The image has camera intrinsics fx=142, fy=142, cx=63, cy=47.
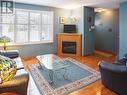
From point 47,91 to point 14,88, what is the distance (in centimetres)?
118

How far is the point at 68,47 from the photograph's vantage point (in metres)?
6.62

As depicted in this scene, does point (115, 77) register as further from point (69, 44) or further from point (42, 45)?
point (42, 45)

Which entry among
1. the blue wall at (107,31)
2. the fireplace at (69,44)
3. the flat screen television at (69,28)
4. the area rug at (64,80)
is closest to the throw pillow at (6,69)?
the area rug at (64,80)

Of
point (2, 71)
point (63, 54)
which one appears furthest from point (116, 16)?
point (2, 71)

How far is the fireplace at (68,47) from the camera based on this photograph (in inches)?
258

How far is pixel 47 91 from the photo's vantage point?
2.88 m

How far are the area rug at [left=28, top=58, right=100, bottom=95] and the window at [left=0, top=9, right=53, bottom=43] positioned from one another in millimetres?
2007

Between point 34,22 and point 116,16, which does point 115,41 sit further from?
point 34,22

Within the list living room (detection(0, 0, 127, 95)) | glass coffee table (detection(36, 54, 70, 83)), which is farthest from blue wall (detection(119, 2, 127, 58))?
glass coffee table (detection(36, 54, 70, 83))

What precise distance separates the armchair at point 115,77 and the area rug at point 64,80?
0.57m

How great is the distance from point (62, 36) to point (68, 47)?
0.58 metres

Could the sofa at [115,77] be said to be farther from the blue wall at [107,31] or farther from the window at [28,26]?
the blue wall at [107,31]

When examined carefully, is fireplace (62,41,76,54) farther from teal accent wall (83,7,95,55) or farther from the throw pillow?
the throw pillow

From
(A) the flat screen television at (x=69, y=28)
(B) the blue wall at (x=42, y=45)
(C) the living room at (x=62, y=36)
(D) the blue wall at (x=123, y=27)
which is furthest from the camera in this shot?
(A) the flat screen television at (x=69, y=28)
